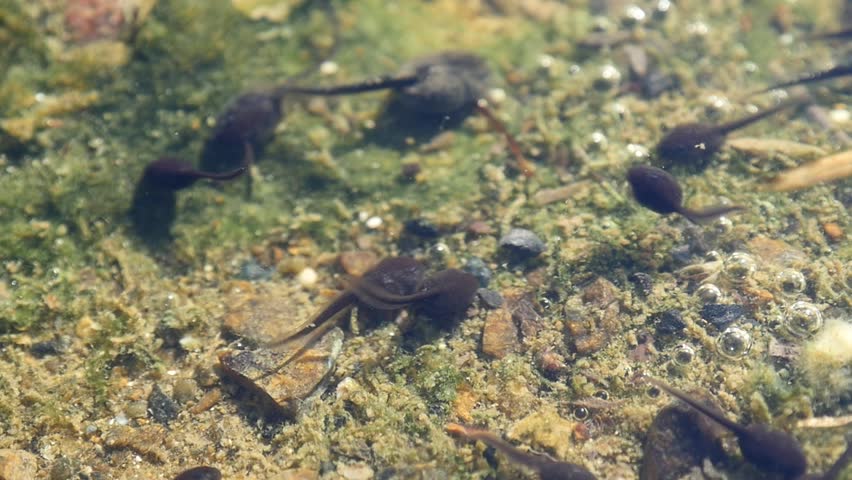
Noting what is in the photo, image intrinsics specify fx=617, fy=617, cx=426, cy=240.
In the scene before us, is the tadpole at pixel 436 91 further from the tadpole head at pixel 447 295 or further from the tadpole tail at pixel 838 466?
the tadpole tail at pixel 838 466

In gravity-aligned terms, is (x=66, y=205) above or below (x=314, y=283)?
above

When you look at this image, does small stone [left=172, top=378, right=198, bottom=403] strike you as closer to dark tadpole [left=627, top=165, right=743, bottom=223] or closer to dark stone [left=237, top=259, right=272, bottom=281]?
dark stone [left=237, top=259, right=272, bottom=281]

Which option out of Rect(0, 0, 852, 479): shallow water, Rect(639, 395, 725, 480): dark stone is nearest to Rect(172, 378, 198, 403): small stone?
Rect(0, 0, 852, 479): shallow water

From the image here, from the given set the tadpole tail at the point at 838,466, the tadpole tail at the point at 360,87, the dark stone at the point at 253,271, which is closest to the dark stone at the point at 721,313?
the tadpole tail at the point at 838,466

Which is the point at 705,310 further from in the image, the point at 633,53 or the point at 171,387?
the point at 171,387

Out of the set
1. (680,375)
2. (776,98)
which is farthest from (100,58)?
(776,98)
